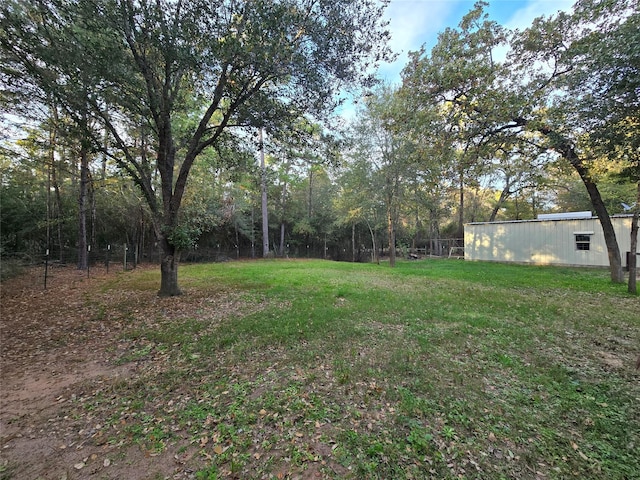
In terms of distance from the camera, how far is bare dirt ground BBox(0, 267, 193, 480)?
6.49ft

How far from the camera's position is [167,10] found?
4871mm

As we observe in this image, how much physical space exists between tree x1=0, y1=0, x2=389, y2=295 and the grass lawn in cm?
354

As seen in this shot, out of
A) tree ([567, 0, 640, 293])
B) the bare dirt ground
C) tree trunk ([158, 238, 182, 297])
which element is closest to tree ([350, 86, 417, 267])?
tree ([567, 0, 640, 293])

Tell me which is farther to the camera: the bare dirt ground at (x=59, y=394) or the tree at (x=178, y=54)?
the tree at (x=178, y=54)

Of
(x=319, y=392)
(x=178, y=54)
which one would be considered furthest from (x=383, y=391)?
(x=178, y=54)

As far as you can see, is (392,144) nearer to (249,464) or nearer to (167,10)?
(167,10)

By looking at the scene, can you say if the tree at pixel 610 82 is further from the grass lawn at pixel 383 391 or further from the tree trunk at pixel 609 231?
the grass lawn at pixel 383 391

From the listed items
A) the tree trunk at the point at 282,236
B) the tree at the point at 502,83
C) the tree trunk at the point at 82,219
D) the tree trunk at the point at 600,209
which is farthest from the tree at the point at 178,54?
the tree trunk at the point at 282,236

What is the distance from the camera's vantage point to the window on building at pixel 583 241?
42.5 feet

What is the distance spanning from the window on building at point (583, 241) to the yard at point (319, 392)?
31.0 ft

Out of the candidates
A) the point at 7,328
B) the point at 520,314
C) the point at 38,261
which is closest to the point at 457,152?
the point at 520,314

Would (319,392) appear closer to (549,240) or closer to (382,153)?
(382,153)

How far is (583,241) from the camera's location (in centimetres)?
1309

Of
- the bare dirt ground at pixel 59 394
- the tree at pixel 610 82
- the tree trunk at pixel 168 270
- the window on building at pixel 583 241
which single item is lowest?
the bare dirt ground at pixel 59 394
